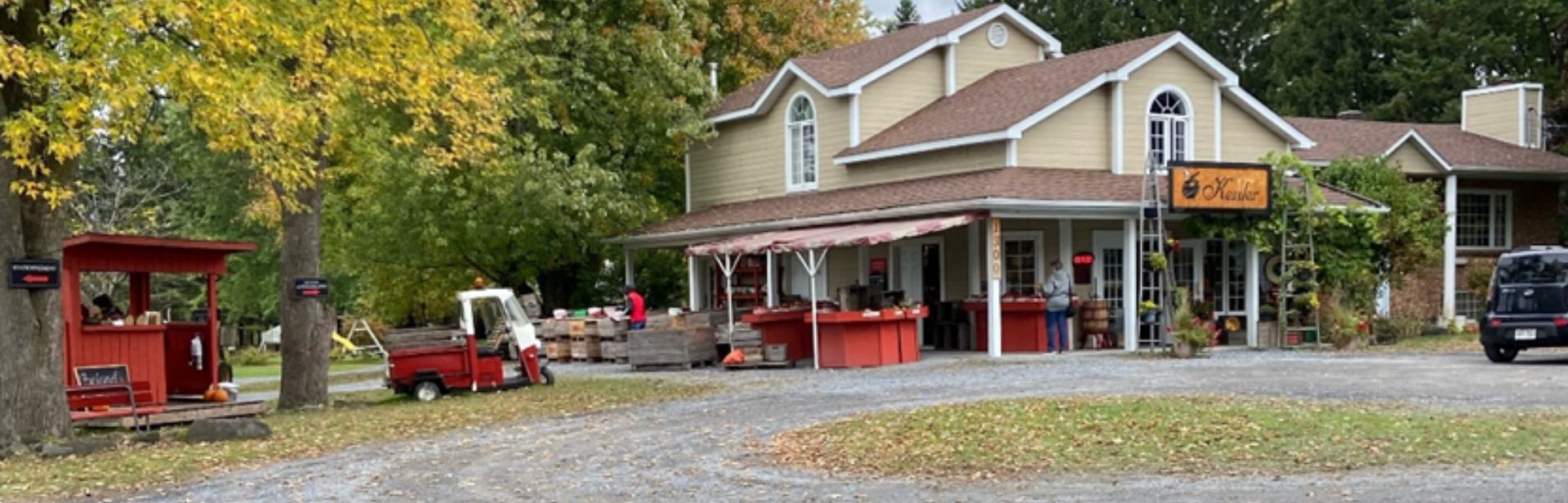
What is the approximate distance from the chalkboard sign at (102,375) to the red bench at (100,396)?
9 centimetres

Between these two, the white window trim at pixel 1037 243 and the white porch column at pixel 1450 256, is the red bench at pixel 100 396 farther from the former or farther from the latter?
the white porch column at pixel 1450 256

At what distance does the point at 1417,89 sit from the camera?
45.0m

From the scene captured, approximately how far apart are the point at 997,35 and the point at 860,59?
9.18ft

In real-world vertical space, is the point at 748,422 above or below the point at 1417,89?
below

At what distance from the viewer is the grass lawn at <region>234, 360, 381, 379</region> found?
3266 centimetres

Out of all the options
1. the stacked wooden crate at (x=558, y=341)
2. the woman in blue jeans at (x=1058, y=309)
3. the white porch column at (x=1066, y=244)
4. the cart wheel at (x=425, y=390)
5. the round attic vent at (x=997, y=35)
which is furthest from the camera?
the round attic vent at (x=997, y=35)

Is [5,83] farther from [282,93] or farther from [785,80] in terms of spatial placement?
[785,80]

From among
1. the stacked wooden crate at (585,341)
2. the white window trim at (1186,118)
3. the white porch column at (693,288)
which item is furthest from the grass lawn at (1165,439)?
the white porch column at (693,288)

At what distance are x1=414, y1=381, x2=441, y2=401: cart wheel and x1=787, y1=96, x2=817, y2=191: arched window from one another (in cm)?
1169

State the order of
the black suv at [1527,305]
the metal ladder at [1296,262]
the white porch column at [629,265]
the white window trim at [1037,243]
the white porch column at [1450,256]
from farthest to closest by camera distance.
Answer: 1. the white porch column at [629,265]
2. the white porch column at [1450,256]
3. the white window trim at [1037,243]
4. the metal ladder at [1296,262]
5. the black suv at [1527,305]

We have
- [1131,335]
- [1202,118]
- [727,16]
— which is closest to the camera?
[1131,335]

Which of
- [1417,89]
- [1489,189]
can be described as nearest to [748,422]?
[1489,189]

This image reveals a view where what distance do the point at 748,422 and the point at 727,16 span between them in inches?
987

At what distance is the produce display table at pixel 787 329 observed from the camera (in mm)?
24672
